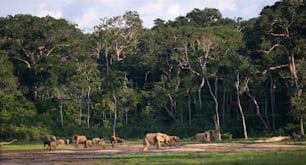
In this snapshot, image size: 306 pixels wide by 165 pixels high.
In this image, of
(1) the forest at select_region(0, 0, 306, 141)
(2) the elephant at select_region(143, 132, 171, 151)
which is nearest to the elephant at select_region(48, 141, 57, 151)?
(2) the elephant at select_region(143, 132, 171, 151)

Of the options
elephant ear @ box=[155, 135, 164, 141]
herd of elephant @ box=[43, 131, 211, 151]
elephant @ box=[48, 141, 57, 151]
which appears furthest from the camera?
elephant @ box=[48, 141, 57, 151]

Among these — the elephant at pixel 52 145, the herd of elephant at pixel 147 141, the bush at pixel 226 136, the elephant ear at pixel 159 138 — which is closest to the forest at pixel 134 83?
the bush at pixel 226 136

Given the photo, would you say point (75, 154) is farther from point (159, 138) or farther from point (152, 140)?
point (159, 138)

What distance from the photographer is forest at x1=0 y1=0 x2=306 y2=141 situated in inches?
2517

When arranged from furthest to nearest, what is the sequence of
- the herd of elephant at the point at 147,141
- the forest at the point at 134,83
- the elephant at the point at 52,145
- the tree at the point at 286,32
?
the forest at the point at 134,83
the tree at the point at 286,32
the elephant at the point at 52,145
the herd of elephant at the point at 147,141

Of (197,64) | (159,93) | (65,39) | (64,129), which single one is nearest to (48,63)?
(65,39)

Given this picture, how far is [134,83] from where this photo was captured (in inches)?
3179

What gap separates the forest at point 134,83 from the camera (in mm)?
63938

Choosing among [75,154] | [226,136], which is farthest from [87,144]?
[226,136]

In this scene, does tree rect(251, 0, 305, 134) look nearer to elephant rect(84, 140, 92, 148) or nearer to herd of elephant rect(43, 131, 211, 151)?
herd of elephant rect(43, 131, 211, 151)

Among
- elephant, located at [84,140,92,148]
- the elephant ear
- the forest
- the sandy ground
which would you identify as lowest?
the sandy ground

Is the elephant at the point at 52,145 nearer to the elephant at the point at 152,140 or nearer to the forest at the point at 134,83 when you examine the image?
the elephant at the point at 152,140

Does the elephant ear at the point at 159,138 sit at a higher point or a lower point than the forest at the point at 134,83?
lower

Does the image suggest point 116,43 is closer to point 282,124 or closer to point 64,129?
point 64,129
